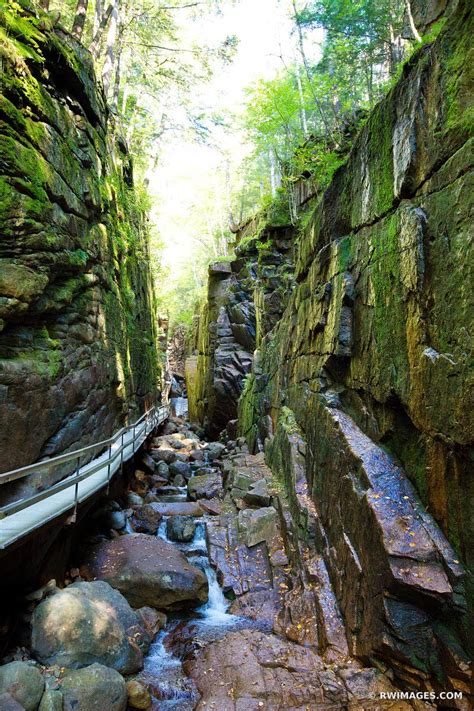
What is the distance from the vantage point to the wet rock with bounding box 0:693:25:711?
3416 mm

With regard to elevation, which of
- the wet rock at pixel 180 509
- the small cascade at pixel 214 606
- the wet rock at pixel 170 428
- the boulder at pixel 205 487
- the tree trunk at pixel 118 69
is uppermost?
the tree trunk at pixel 118 69

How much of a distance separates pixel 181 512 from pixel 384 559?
24.8 feet

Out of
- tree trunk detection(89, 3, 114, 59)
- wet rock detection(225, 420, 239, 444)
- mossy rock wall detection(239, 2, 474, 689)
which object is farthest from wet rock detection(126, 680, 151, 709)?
tree trunk detection(89, 3, 114, 59)

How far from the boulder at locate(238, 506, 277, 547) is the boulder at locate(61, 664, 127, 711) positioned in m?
4.18

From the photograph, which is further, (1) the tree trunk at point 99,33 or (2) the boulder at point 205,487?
(1) the tree trunk at point 99,33

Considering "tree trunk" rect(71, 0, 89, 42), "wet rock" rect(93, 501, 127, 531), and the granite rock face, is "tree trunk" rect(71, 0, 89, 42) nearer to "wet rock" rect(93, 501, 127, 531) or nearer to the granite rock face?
the granite rock face

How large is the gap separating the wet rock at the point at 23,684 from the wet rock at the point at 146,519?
Answer: 5.52 metres

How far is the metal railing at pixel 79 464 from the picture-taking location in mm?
4445

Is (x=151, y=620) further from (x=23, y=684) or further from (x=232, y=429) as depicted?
(x=232, y=429)

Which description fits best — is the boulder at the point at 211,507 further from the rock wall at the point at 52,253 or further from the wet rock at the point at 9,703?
the wet rock at the point at 9,703

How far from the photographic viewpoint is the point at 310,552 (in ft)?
21.0

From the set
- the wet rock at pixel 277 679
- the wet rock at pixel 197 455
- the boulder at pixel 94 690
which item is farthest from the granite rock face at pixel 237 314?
the boulder at pixel 94 690

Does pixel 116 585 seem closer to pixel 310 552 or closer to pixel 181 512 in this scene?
pixel 310 552

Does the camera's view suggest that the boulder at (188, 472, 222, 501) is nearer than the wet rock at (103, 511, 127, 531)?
No
